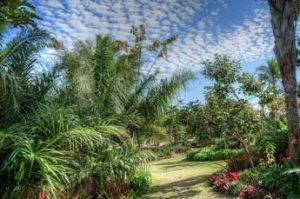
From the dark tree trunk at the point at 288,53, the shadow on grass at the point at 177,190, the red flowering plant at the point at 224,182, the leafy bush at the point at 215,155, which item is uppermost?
the dark tree trunk at the point at 288,53

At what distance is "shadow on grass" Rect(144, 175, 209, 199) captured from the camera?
1002 centimetres

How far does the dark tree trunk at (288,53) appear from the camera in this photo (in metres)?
7.61

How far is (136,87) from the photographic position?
12398 mm

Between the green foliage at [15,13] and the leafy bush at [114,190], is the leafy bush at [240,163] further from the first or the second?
the green foliage at [15,13]

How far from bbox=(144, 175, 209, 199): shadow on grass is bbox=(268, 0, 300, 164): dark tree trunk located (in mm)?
3570

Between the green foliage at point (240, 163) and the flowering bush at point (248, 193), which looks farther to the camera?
the green foliage at point (240, 163)

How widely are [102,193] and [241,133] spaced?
5.28m

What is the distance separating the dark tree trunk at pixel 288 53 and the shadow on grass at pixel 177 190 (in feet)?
11.7

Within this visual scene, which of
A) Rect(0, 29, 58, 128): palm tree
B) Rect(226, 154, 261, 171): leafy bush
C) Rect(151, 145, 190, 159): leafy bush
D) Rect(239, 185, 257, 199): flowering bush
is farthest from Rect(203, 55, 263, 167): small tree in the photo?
Rect(151, 145, 190, 159): leafy bush

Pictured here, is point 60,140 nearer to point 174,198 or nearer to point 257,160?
point 174,198

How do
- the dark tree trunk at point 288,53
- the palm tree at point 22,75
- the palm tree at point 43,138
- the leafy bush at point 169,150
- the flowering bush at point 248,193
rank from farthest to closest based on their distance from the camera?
the leafy bush at point 169,150 < the flowering bush at point 248,193 < the dark tree trunk at point 288,53 < the palm tree at point 22,75 < the palm tree at point 43,138

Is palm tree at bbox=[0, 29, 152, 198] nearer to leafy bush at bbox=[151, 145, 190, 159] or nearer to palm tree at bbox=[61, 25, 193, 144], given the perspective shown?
palm tree at bbox=[61, 25, 193, 144]

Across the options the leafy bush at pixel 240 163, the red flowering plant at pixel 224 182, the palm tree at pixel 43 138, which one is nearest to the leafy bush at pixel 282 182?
the red flowering plant at pixel 224 182

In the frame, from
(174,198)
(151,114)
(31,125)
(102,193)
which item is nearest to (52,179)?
(31,125)
